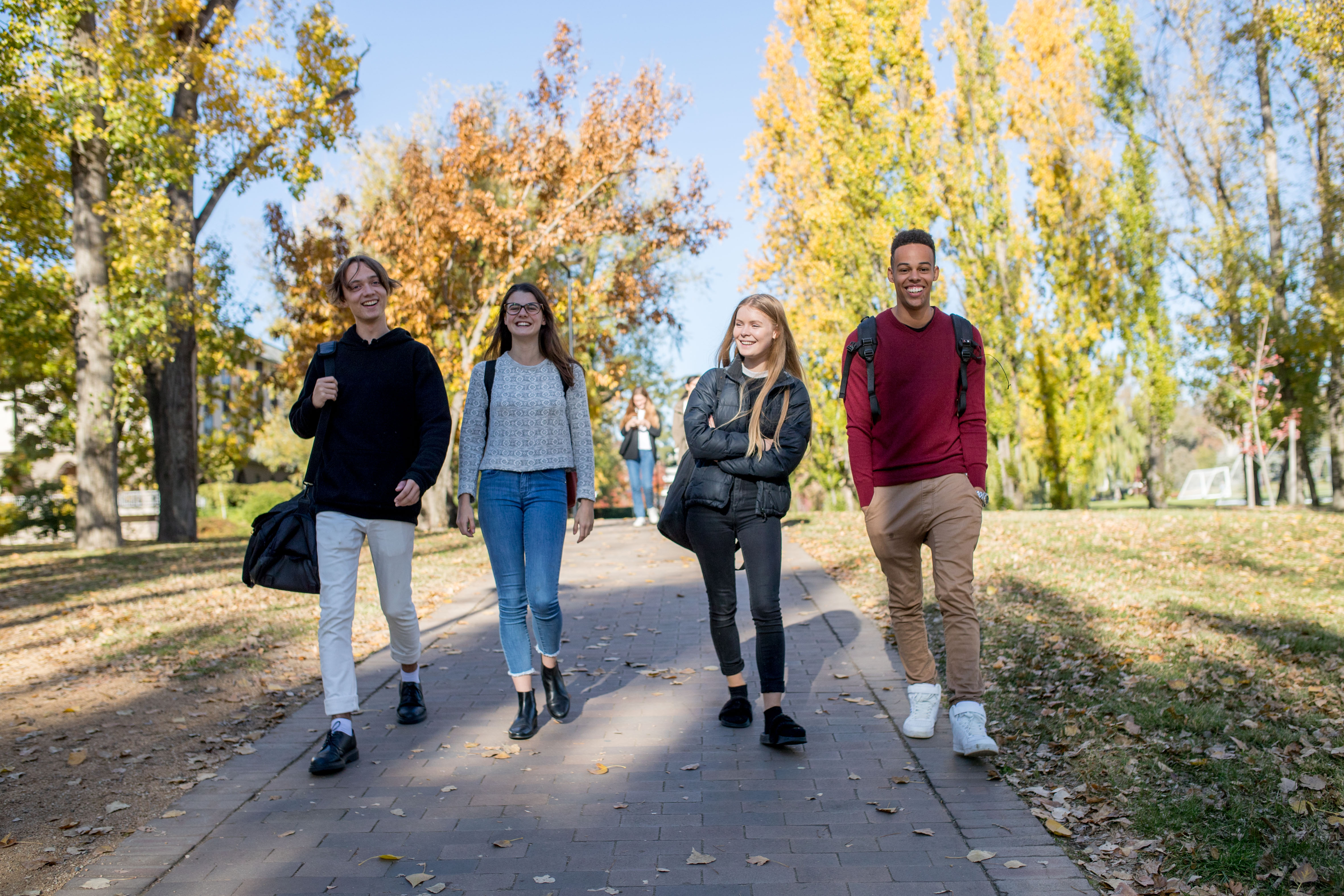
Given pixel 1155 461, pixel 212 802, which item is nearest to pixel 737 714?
pixel 212 802

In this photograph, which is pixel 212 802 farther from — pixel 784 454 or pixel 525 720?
pixel 784 454

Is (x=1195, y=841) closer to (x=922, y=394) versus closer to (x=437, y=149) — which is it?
(x=922, y=394)

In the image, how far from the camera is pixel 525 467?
193 inches

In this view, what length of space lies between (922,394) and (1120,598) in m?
4.53

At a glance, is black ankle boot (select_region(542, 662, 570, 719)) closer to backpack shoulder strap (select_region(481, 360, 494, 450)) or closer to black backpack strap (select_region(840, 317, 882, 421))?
backpack shoulder strap (select_region(481, 360, 494, 450))

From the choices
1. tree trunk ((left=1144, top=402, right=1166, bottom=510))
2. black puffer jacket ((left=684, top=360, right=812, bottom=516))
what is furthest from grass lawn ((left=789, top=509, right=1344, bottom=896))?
tree trunk ((left=1144, top=402, right=1166, bottom=510))

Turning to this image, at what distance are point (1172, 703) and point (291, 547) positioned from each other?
4.26 m

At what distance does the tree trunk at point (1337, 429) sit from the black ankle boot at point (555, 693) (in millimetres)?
19563

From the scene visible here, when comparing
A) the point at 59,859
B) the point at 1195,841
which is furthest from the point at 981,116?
the point at 59,859

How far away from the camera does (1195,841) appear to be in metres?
3.53

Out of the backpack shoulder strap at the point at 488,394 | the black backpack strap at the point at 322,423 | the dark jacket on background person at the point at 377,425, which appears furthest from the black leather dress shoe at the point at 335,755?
the backpack shoulder strap at the point at 488,394

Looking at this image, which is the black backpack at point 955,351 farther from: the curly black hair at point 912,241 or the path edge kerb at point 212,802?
the path edge kerb at point 212,802

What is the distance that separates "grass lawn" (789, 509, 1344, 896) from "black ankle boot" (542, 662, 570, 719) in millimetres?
2102

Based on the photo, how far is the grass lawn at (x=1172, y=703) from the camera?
3498 mm
